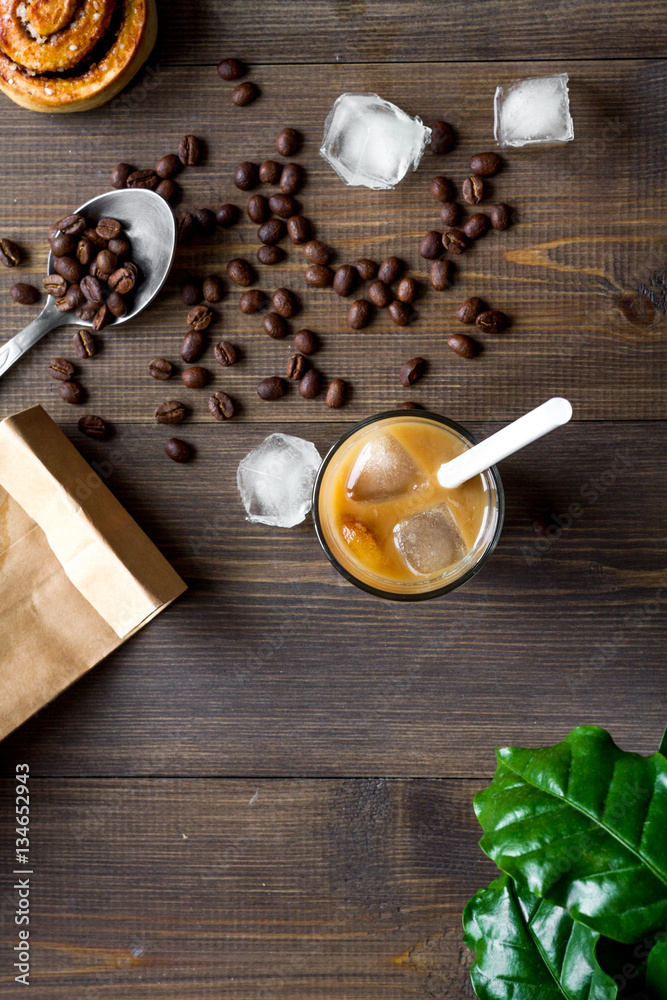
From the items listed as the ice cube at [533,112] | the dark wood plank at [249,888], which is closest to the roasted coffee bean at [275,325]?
the ice cube at [533,112]

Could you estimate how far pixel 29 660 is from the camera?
1.17m

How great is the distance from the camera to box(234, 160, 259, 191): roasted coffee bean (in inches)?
47.1

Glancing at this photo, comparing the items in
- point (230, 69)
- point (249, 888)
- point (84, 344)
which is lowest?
point (249, 888)

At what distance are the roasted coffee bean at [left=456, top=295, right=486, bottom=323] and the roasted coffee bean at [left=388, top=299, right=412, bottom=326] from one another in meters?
0.08

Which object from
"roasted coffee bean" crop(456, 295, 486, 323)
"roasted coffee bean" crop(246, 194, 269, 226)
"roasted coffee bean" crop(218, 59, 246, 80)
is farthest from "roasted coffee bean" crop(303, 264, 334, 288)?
"roasted coffee bean" crop(218, 59, 246, 80)

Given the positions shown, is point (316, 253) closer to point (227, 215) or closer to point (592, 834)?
point (227, 215)

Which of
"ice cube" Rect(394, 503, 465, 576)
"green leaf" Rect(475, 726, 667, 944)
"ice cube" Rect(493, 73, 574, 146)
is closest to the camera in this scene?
"green leaf" Rect(475, 726, 667, 944)

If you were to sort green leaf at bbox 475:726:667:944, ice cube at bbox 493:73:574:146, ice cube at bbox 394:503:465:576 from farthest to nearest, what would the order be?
1. ice cube at bbox 493:73:574:146
2. ice cube at bbox 394:503:465:576
3. green leaf at bbox 475:726:667:944

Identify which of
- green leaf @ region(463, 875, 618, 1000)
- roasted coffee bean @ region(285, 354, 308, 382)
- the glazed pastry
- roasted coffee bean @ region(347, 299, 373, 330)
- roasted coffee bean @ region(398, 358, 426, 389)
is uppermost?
the glazed pastry

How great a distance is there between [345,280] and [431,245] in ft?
0.48

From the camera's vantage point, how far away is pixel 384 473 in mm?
1062

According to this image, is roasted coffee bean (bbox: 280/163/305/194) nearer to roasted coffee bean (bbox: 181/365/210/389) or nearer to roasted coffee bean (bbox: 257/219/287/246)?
roasted coffee bean (bbox: 257/219/287/246)

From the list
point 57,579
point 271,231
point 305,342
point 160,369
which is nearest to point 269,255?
point 271,231

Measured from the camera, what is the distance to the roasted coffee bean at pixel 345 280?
3.92 ft
